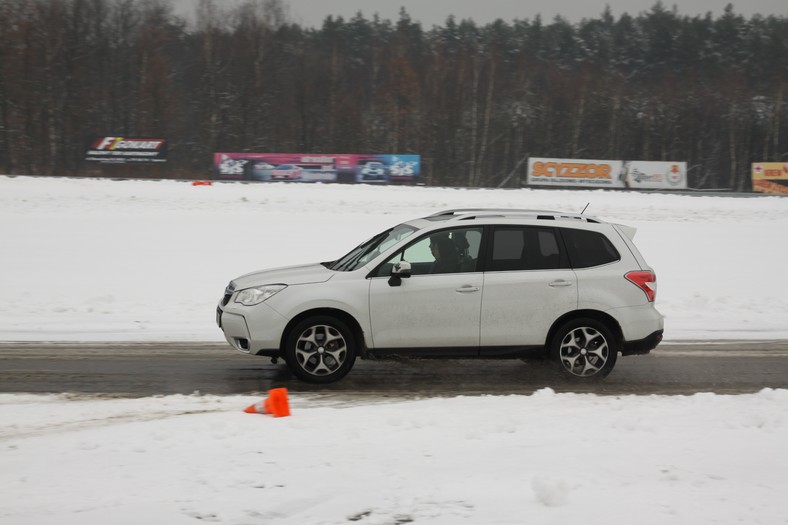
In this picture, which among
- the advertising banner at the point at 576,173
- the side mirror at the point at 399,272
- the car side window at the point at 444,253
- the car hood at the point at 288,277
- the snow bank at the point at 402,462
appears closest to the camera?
the snow bank at the point at 402,462

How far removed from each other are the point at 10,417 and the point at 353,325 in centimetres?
315

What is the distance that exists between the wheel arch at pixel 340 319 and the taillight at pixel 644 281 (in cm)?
276

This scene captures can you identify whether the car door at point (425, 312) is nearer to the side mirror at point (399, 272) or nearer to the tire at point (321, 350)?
the side mirror at point (399, 272)

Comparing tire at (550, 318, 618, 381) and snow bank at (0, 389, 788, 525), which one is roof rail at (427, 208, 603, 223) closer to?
tire at (550, 318, 618, 381)

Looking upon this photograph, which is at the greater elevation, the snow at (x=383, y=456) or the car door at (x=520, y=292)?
the car door at (x=520, y=292)

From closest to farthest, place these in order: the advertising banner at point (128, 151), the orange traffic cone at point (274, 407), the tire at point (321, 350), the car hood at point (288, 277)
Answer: the orange traffic cone at point (274, 407), the tire at point (321, 350), the car hood at point (288, 277), the advertising banner at point (128, 151)

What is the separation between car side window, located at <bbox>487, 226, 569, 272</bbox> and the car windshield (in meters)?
0.89

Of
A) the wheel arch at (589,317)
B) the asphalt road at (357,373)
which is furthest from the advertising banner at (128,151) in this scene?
the wheel arch at (589,317)

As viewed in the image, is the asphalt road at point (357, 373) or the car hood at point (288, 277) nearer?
the asphalt road at point (357, 373)

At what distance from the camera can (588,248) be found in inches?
337

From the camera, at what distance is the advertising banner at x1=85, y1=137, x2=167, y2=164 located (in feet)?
149

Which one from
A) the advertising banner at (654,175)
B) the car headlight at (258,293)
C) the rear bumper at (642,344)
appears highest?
the advertising banner at (654,175)

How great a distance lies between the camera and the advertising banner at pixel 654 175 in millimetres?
44688

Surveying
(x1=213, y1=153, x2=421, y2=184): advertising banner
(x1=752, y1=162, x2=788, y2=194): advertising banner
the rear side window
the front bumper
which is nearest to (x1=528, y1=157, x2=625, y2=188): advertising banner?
(x1=213, y1=153, x2=421, y2=184): advertising banner
